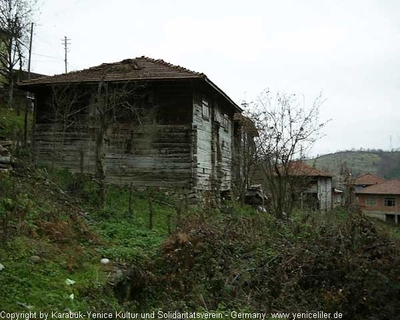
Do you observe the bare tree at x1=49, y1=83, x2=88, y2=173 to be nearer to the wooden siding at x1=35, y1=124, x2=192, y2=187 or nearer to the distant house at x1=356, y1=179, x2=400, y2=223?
the wooden siding at x1=35, y1=124, x2=192, y2=187

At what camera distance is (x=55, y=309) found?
4.43 metres

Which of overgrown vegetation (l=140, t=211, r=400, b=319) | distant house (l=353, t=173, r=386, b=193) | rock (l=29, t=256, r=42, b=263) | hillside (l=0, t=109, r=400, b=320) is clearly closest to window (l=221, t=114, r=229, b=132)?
hillside (l=0, t=109, r=400, b=320)

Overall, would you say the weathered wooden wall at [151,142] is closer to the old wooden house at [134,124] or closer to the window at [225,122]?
the old wooden house at [134,124]

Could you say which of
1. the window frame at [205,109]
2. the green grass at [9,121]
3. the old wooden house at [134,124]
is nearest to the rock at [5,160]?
the old wooden house at [134,124]

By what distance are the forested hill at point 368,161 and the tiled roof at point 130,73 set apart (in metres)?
60.8

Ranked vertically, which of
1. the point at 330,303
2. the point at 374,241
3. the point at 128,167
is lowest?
the point at 330,303

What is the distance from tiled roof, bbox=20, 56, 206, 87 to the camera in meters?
15.8

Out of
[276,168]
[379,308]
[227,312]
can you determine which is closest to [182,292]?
[227,312]

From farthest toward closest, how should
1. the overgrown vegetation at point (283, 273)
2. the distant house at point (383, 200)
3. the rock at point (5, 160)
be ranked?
the distant house at point (383, 200) < the rock at point (5, 160) < the overgrown vegetation at point (283, 273)

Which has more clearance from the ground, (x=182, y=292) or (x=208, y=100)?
(x=208, y=100)

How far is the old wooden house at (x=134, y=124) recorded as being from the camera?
1593 centimetres

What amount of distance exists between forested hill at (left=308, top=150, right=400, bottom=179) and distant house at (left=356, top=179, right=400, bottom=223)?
1008 inches

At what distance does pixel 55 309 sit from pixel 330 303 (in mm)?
3727

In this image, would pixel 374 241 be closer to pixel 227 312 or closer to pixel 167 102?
pixel 227 312
